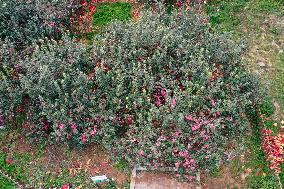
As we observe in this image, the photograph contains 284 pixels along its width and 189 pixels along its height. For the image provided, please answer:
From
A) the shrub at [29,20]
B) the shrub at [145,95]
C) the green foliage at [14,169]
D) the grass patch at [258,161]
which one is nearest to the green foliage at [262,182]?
the grass patch at [258,161]

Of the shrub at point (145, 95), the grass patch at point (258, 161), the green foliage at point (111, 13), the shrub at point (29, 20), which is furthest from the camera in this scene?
the green foliage at point (111, 13)

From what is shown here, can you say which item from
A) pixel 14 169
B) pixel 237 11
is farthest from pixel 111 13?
pixel 14 169

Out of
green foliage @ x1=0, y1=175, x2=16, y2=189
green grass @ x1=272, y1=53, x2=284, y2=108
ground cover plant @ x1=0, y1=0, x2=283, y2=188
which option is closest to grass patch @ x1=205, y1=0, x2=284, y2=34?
green grass @ x1=272, y1=53, x2=284, y2=108

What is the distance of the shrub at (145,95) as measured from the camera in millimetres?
10000

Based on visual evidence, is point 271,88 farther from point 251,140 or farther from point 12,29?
point 12,29

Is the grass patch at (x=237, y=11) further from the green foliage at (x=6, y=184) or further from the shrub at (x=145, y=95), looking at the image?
the green foliage at (x=6, y=184)

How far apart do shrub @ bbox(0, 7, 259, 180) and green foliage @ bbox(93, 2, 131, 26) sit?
2.73 metres

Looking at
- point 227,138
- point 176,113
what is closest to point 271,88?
point 227,138

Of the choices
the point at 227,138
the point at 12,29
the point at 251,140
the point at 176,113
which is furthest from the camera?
the point at 12,29

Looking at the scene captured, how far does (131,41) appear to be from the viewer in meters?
11.1

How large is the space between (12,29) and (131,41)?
3806 millimetres

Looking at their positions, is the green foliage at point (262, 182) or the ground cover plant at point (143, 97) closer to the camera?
the ground cover plant at point (143, 97)

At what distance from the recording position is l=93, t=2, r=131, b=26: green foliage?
1398cm

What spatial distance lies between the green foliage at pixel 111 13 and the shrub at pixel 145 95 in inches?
107
